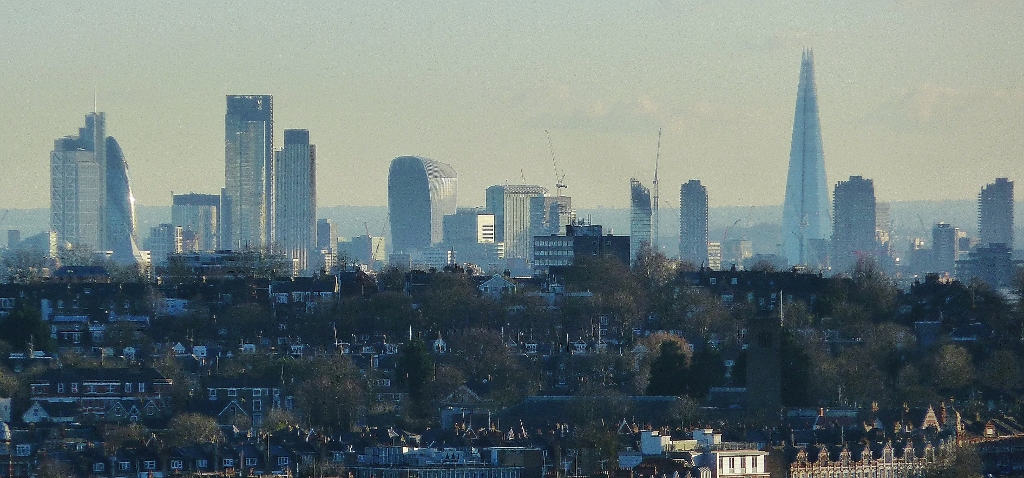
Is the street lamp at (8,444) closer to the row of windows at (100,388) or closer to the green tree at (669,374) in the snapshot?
the row of windows at (100,388)

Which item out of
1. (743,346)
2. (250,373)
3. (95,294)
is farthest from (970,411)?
(95,294)

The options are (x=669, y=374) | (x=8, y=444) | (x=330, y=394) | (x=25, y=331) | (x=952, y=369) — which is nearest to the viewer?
(x=8, y=444)

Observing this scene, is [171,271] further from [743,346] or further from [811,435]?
[811,435]

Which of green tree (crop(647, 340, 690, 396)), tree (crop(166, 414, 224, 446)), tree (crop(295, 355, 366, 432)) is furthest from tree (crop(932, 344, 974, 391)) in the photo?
tree (crop(166, 414, 224, 446))

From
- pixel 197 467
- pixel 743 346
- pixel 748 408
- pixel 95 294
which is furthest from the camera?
pixel 95 294

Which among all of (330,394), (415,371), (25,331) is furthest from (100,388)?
(25,331)

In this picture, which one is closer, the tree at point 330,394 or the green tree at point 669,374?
the tree at point 330,394

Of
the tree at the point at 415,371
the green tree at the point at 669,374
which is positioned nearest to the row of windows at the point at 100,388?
the tree at the point at 415,371

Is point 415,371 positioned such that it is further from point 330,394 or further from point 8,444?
point 8,444
